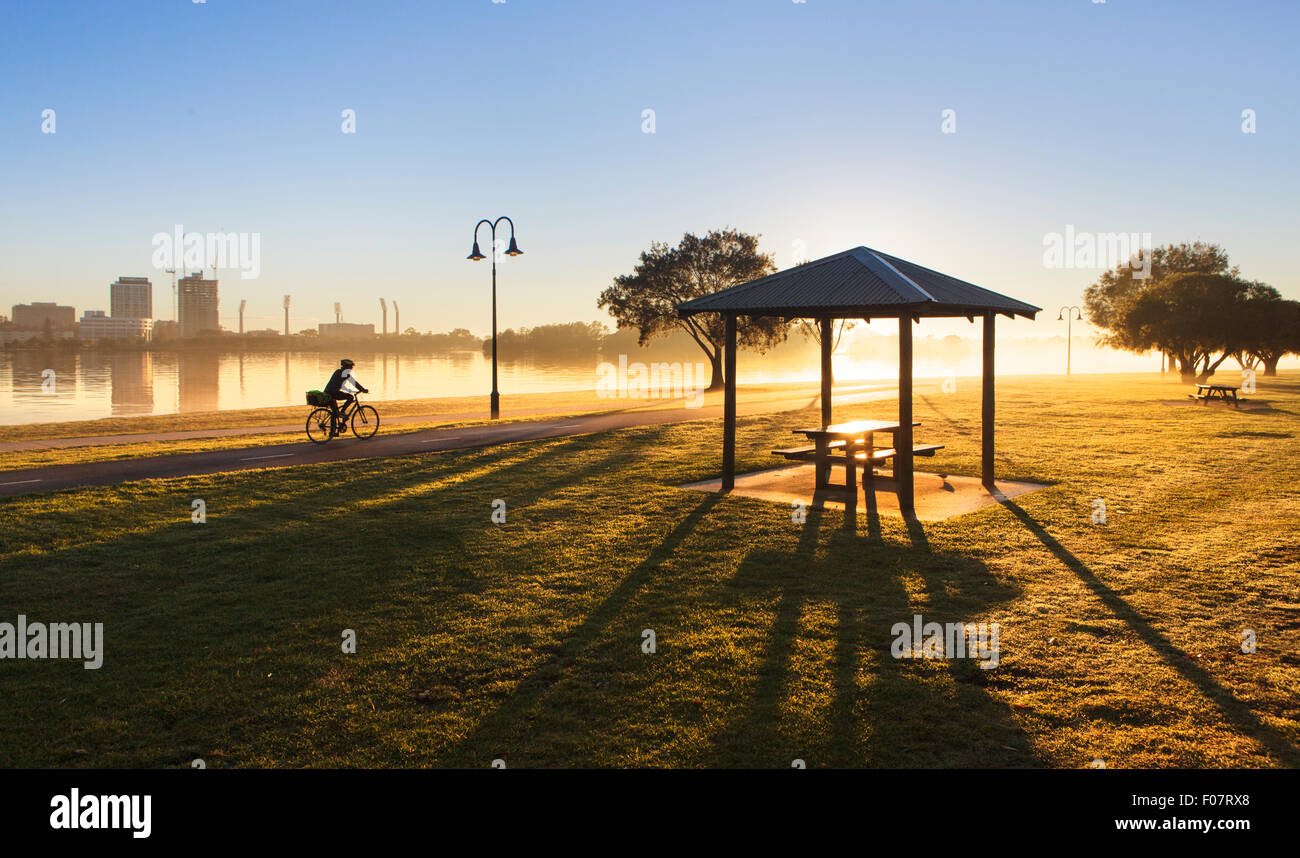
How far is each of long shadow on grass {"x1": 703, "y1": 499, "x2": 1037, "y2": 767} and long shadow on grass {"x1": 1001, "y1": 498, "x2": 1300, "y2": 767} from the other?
34.6 inches

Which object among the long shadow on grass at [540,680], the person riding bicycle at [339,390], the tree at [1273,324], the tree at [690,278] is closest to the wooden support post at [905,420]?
the long shadow on grass at [540,680]

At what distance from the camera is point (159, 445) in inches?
714

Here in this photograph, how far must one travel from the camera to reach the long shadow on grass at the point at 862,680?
4.45m

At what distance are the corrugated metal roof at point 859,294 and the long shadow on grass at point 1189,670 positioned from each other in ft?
13.0

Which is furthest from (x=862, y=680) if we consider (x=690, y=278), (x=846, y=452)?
(x=690, y=278)

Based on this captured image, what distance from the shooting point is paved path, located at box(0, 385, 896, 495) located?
1330cm

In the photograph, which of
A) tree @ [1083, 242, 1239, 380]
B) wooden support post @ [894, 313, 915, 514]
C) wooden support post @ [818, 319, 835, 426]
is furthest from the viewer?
tree @ [1083, 242, 1239, 380]

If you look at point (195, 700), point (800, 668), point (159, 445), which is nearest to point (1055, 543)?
point (800, 668)

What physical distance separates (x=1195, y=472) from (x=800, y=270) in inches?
296

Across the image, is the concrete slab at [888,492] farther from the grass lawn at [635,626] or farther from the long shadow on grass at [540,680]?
the long shadow on grass at [540,680]

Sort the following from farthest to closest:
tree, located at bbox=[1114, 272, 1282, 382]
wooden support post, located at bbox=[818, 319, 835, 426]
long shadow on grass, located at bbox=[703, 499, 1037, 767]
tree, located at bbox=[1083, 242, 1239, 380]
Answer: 1. tree, located at bbox=[1083, 242, 1239, 380]
2. tree, located at bbox=[1114, 272, 1282, 382]
3. wooden support post, located at bbox=[818, 319, 835, 426]
4. long shadow on grass, located at bbox=[703, 499, 1037, 767]

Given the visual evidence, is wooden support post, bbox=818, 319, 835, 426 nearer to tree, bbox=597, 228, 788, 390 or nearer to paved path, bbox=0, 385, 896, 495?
paved path, bbox=0, 385, 896, 495

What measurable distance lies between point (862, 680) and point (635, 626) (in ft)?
6.03

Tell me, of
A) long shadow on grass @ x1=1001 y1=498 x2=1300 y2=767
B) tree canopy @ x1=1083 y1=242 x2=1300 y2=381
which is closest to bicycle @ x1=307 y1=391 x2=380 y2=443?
long shadow on grass @ x1=1001 y1=498 x2=1300 y2=767
